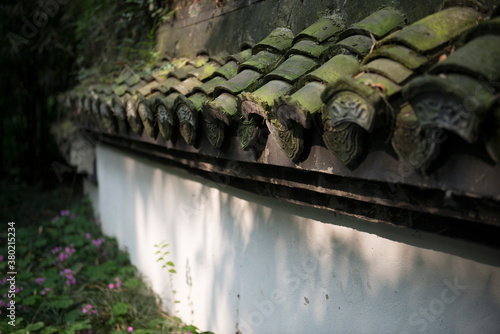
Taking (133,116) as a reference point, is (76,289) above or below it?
below

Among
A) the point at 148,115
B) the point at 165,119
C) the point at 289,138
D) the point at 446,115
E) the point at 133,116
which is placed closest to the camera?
the point at 446,115

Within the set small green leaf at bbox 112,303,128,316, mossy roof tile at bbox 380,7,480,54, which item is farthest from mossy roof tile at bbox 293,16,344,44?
small green leaf at bbox 112,303,128,316

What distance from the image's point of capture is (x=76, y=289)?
13.2 feet

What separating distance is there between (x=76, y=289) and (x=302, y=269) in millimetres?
3015

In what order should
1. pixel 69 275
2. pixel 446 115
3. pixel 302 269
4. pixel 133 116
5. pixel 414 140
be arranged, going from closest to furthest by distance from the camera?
pixel 446 115, pixel 414 140, pixel 302 269, pixel 133 116, pixel 69 275

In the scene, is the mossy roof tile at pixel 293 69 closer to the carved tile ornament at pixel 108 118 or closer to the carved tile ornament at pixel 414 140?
the carved tile ornament at pixel 414 140

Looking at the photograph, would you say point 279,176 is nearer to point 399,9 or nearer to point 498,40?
point 399,9

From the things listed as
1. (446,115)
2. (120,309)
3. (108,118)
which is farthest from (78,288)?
(446,115)

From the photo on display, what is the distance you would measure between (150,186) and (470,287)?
3.00 meters

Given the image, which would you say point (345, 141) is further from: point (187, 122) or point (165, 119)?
point (165, 119)

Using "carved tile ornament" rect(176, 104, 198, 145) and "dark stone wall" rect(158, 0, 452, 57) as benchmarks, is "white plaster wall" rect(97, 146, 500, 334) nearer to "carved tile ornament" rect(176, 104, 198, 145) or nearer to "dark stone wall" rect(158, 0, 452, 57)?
"carved tile ornament" rect(176, 104, 198, 145)

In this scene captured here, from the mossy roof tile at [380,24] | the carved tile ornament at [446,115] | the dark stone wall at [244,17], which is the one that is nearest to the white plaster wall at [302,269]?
the carved tile ornament at [446,115]

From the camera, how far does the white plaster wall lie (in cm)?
136

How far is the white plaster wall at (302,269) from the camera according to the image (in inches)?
53.7
